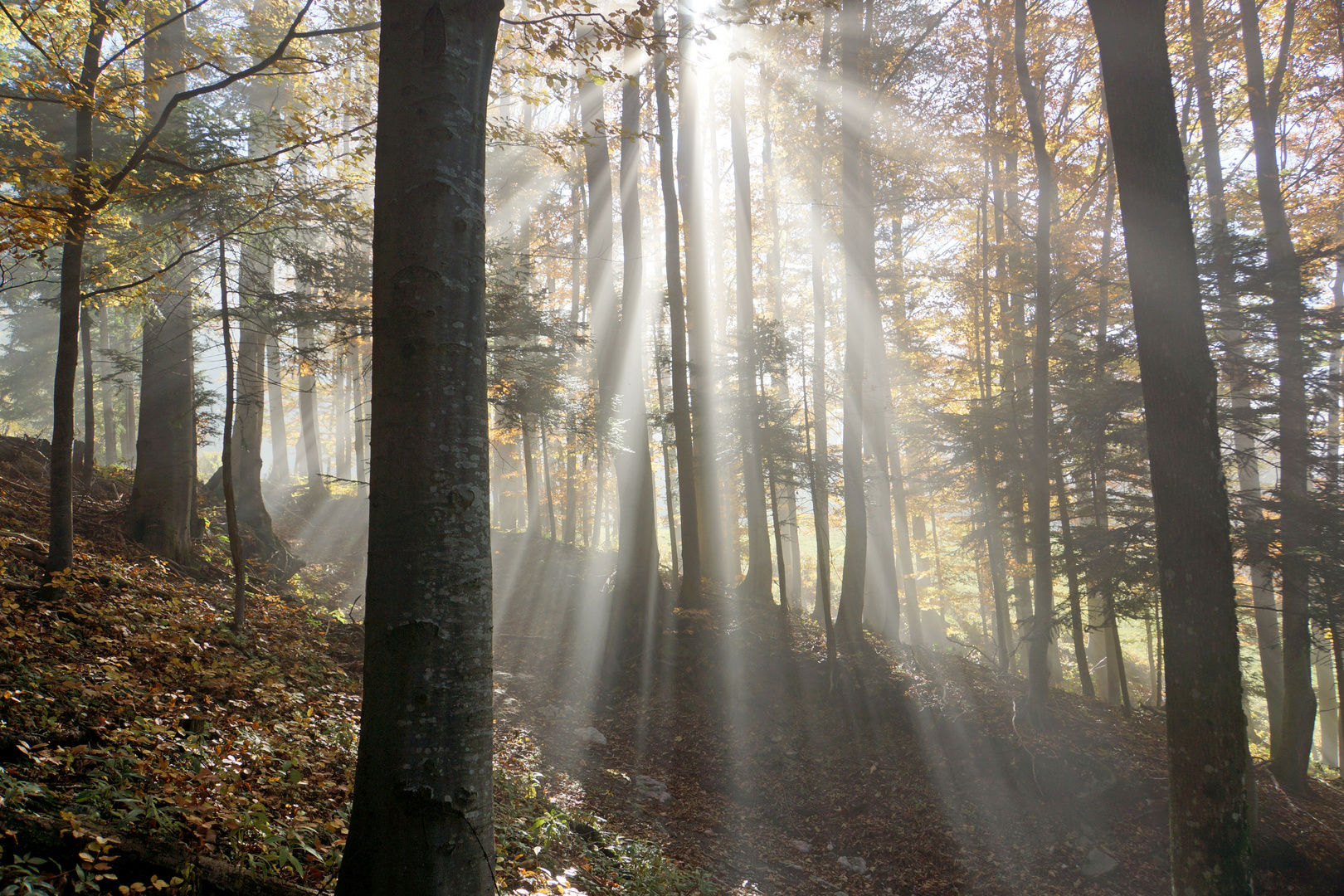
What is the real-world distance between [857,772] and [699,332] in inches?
345

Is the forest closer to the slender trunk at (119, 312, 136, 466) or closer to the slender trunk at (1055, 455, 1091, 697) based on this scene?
the slender trunk at (1055, 455, 1091, 697)

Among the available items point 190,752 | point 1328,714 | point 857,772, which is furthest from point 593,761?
point 1328,714

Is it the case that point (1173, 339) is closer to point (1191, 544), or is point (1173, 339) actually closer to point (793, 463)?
point (1191, 544)

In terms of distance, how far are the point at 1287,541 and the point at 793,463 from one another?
771cm

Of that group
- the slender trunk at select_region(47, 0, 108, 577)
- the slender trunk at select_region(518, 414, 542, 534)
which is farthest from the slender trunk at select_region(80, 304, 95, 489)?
the slender trunk at select_region(518, 414, 542, 534)

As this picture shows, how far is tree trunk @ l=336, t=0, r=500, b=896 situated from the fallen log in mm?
847

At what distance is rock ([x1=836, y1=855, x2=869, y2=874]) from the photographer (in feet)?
22.0

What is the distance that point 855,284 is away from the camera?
11297mm

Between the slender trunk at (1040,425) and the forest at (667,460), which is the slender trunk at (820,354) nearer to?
the forest at (667,460)

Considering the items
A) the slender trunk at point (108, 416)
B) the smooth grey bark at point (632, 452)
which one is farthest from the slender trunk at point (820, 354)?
the slender trunk at point (108, 416)

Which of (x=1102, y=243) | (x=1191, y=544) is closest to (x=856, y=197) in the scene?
(x=1102, y=243)

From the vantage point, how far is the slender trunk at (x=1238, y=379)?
8.88 meters

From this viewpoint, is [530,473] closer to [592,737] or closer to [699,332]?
[699,332]

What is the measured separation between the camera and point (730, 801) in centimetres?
769
